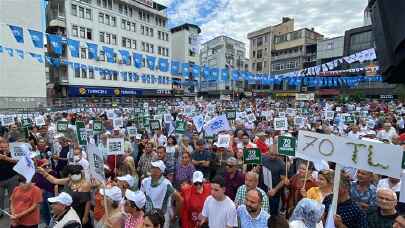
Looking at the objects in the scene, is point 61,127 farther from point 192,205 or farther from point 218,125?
point 192,205

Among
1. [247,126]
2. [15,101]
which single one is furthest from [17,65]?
[247,126]

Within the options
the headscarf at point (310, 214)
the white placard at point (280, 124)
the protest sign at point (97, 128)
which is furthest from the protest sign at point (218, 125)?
the headscarf at point (310, 214)

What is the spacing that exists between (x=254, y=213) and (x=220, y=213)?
573 mm

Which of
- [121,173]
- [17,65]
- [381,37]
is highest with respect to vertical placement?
[17,65]

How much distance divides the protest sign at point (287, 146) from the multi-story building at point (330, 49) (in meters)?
55.9

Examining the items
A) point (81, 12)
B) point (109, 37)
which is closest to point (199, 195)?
point (81, 12)

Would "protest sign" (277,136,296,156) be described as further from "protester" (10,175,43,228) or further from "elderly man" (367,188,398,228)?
"protester" (10,175,43,228)

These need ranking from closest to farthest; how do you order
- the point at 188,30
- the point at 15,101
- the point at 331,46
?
the point at 15,101, the point at 331,46, the point at 188,30

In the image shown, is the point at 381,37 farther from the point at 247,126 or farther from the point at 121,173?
the point at 247,126

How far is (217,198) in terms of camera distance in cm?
439

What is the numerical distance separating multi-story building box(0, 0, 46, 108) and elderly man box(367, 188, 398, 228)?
3434 centimetres

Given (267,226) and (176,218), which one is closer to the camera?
(267,226)

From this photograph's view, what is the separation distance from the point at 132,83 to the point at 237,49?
42.5 metres

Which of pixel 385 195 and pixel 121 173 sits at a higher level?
pixel 385 195
